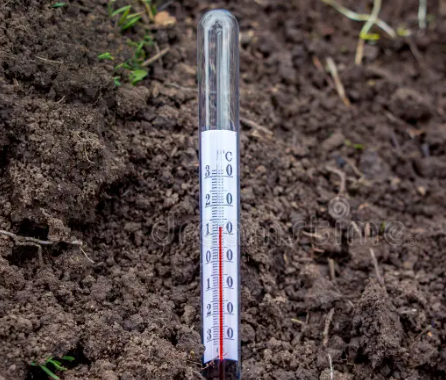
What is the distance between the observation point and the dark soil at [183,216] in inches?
76.0

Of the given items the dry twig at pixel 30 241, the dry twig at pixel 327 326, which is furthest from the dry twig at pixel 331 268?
the dry twig at pixel 30 241

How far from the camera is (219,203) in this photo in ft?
6.69

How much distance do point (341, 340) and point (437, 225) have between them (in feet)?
2.66

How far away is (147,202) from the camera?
2.25 meters

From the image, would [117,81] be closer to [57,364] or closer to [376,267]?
[57,364]

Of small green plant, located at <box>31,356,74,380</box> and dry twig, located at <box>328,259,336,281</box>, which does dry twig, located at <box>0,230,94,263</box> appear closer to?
small green plant, located at <box>31,356,74,380</box>

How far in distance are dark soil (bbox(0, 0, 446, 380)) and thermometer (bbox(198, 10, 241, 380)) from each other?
97 mm

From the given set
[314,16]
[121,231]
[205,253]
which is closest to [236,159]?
[205,253]

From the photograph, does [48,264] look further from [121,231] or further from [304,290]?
[304,290]

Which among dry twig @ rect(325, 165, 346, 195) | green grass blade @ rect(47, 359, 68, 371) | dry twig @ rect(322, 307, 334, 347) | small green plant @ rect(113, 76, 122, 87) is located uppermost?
small green plant @ rect(113, 76, 122, 87)

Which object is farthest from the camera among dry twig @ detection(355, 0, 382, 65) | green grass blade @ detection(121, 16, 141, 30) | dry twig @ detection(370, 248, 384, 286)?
dry twig @ detection(355, 0, 382, 65)

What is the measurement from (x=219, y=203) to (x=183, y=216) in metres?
0.28

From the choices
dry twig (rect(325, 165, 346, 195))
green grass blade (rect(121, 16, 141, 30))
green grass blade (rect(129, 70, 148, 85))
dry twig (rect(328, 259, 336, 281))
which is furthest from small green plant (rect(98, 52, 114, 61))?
dry twig (rect(328, 259, 336, 281))

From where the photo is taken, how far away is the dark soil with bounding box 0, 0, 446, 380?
193 centimetres
